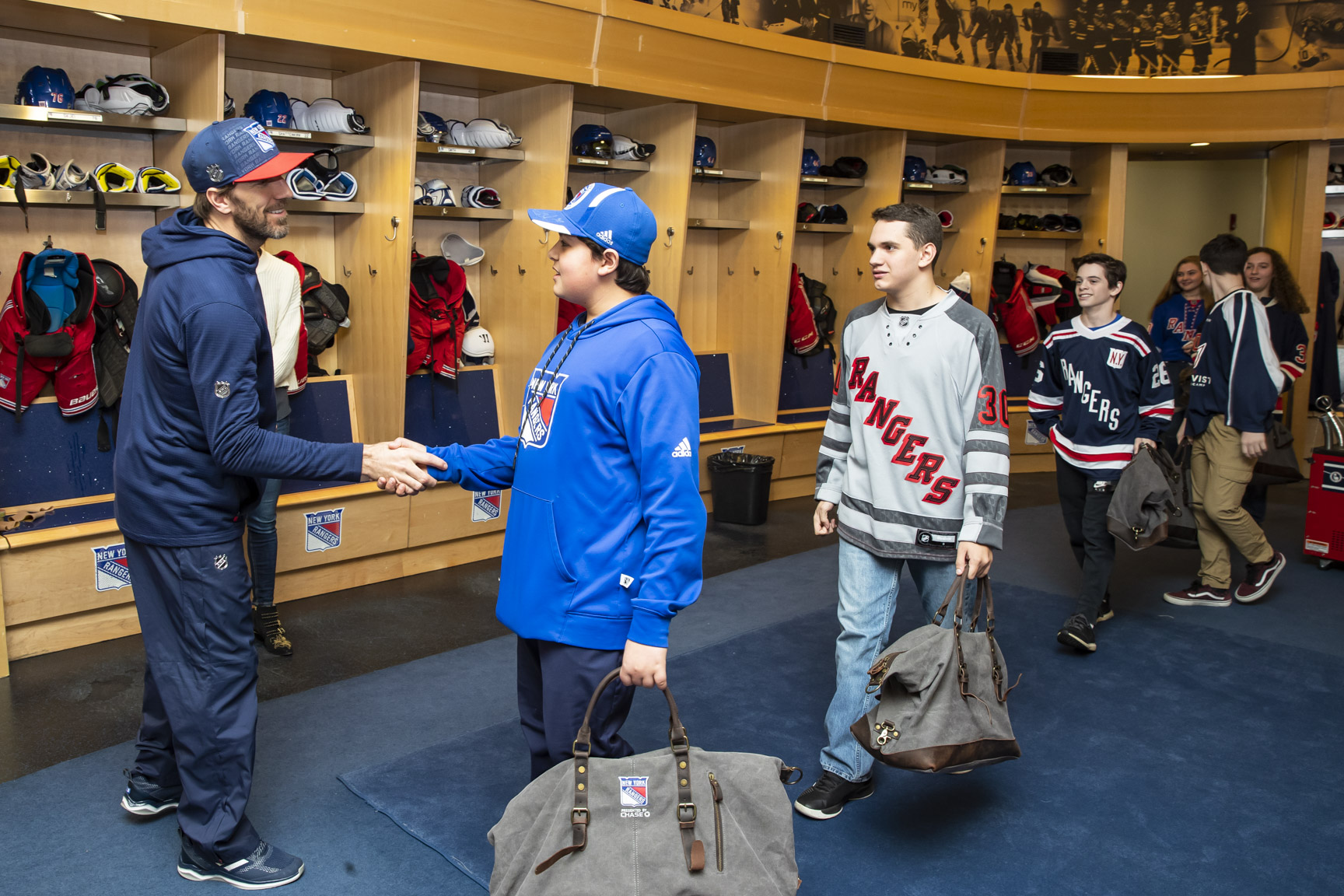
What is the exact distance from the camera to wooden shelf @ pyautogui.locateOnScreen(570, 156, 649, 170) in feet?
17.3

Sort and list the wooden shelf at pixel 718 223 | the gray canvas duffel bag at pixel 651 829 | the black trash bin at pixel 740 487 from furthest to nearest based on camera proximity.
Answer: the wooden shelf at pixel 718 223
the black trash bin at pixel 740 487
the gray canvas duffel bag at pixel 651 829

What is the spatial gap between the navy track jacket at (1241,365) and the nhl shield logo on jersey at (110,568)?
452cm

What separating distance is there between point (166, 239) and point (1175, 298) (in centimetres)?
560

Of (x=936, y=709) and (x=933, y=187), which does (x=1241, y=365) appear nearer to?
(x=936, y=709)

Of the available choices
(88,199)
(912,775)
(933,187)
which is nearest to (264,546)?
(88,199)

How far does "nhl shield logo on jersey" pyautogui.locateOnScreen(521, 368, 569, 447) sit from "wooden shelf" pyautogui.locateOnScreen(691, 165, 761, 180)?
3996 mm

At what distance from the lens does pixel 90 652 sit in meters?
3.70

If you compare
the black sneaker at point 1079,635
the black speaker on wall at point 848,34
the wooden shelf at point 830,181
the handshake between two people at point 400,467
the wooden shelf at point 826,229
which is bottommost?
the black sneaker at point 1079,635

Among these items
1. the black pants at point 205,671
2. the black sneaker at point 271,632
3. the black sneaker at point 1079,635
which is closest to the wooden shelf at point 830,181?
the black sneaker at point 1079,635

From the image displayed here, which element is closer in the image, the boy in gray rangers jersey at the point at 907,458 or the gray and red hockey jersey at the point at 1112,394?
the boy in gray rangers jersey at the point at 907,458

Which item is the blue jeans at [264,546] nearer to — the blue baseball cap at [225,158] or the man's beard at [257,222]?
the man's beard at [257,222]

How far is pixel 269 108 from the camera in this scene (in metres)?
4.35

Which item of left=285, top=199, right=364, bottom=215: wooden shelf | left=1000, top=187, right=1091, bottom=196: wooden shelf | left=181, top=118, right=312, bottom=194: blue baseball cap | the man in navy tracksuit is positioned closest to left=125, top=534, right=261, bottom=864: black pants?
the man in navy tracksuit

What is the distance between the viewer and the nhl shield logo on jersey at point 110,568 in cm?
376
